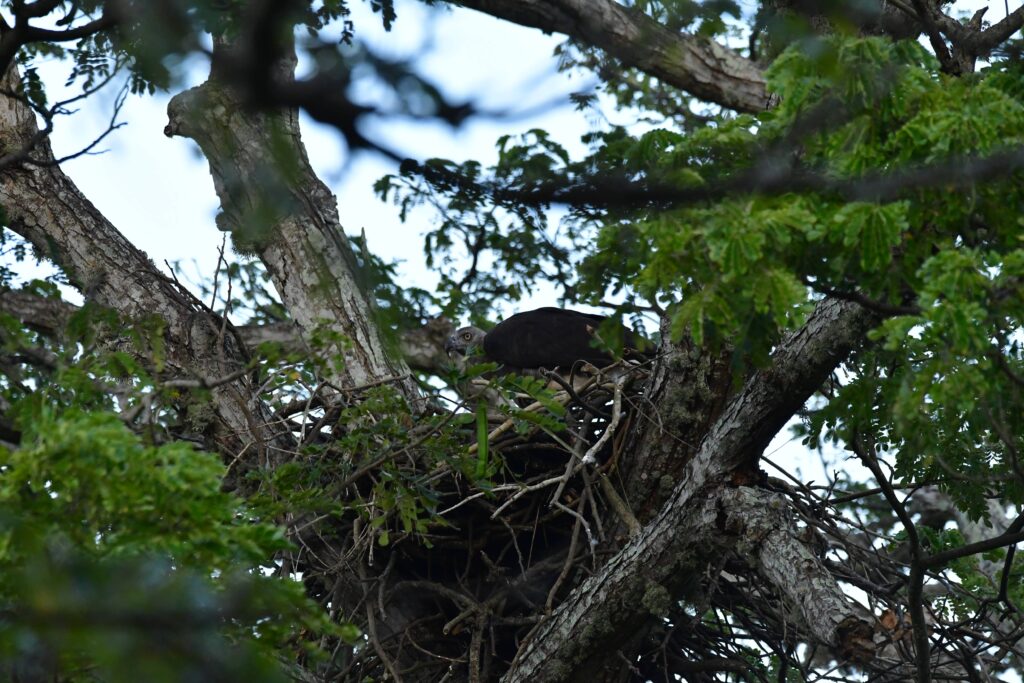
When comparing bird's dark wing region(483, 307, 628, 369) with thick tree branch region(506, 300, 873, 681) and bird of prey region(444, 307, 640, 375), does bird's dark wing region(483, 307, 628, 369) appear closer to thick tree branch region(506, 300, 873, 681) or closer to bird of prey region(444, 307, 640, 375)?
bird of prey region(444, 307, 640, 375)

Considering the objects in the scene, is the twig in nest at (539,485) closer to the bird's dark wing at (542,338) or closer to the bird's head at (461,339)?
the bird's dark wing at (542,338)

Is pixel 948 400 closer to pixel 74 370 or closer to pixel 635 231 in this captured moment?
pixel 635 231

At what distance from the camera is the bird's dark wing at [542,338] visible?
784 centimetres

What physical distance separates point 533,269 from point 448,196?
154 inches

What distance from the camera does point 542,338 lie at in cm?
803

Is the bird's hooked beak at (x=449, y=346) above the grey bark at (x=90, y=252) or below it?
above

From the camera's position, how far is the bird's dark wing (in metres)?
7.84

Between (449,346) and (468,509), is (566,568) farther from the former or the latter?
(449,346)

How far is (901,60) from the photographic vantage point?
3.45 metres

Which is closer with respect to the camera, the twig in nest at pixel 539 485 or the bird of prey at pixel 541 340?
the twig in nest at pixel 539 485

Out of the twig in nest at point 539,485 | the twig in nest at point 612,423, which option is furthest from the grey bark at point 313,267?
the twig in nest at point 612,423

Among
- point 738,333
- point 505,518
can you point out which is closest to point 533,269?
point 505,518

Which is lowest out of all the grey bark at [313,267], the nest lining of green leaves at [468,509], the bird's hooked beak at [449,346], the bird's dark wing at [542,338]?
the nest lining of green leaves at [468,509]

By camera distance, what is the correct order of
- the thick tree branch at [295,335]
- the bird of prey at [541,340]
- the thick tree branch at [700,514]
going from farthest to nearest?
the bird of prey at [541,340] < the thick tree branch at [295,335] < the thick tree branch at [700,514]
